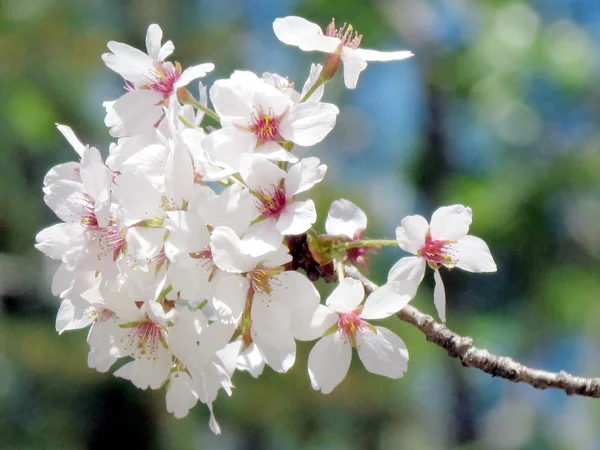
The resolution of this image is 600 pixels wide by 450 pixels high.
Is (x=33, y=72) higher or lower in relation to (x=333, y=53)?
lower

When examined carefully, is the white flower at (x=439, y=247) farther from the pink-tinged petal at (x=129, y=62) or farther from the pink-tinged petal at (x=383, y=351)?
the pink-tinged petal at (x=129, y=62)

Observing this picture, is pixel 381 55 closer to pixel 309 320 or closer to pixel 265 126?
pixel 265 126

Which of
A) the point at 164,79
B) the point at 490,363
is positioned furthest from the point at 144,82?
the point at 490,363

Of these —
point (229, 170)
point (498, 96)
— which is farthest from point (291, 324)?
point (498, 96)

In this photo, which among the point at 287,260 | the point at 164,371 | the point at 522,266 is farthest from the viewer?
the point at 522,266

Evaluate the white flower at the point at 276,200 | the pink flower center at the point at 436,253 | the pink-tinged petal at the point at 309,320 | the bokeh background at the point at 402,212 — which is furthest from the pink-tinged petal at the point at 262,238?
the bokeh background at the point at 402,212

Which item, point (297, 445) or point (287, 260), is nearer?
point (287, 260)

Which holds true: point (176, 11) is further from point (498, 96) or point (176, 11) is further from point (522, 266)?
point (522, 266)

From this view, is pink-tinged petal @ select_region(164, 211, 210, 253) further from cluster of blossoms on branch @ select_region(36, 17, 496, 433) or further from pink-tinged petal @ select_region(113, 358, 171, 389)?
pink-tinged petal @ select_region(113, 358, 171, 389)
